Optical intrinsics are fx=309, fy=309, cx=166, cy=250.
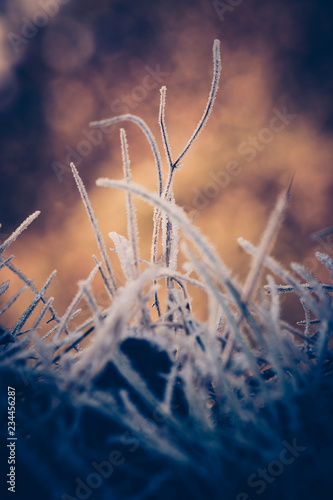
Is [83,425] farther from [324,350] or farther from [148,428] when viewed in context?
[324,350]

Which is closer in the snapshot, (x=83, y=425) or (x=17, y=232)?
(x=83, y=425)

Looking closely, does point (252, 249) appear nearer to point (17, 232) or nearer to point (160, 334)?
point (160, 334)

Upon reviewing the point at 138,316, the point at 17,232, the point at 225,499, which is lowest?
the point at 225,499

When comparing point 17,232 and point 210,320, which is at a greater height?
point 17,232

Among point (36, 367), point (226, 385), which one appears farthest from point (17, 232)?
point (226, 385)

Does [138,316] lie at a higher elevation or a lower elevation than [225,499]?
higher

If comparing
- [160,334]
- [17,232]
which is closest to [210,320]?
[160,334]

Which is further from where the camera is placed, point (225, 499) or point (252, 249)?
point (252, 249)
